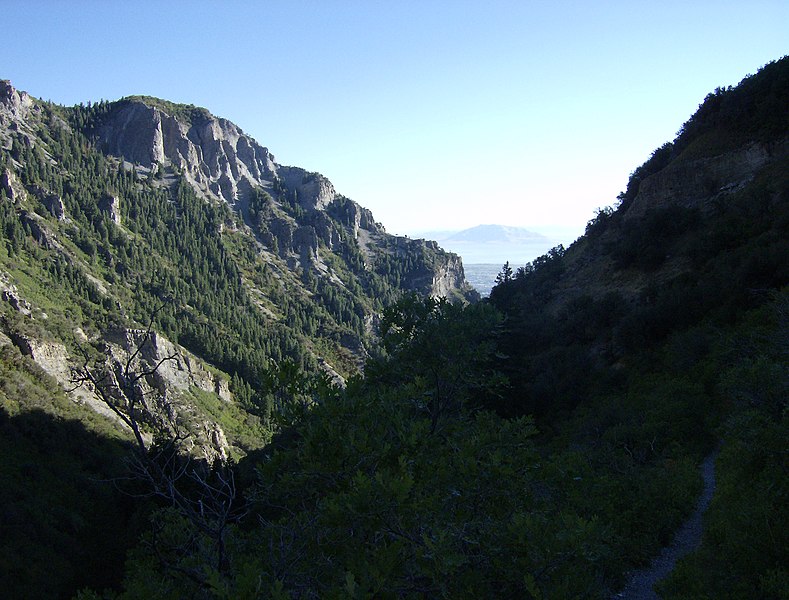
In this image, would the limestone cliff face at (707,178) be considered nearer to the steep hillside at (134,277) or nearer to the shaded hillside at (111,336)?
the shaded hillside at (111,336)

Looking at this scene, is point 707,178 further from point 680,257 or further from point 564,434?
point 564,434

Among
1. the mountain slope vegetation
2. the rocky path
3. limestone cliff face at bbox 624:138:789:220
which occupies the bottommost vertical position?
the rocky path

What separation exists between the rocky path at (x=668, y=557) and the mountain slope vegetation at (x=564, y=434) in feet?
0.82

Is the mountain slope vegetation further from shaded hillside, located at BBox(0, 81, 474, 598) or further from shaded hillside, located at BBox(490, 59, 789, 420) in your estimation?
shaded hillside, located at BBox(0, 81, 474, 598)

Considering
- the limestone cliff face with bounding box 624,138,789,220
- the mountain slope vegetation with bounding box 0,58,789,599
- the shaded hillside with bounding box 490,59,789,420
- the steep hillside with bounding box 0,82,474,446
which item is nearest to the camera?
the mountain slope vegetation with bounding box 0,58,789,599

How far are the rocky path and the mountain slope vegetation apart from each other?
249mm

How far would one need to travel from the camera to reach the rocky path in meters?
9.24

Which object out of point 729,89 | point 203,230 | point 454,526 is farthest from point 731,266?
point 203,230

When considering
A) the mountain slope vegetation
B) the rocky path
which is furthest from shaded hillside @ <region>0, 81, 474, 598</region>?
the rocky path

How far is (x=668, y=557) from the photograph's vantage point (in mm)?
10562

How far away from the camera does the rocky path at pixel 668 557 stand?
9242 mm

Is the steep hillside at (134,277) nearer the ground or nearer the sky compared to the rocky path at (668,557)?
nearer the sky

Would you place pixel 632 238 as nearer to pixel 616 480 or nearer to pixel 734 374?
pixel 734 374

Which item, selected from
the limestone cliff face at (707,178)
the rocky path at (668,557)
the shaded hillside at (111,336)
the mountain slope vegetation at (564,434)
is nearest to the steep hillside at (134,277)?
the shaded hillside at (111,336)
